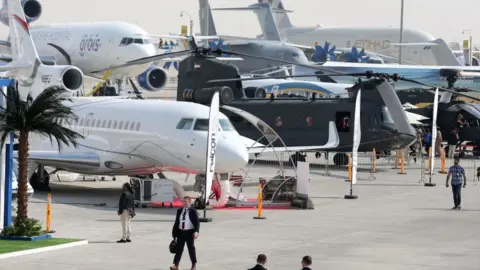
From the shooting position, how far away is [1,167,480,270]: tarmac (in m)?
22.2

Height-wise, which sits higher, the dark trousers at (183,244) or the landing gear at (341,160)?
the landing gear at (341,160)

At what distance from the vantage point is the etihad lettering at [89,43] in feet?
215

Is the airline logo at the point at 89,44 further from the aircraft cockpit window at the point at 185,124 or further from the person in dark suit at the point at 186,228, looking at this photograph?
the person in dark suit at the point at 186,228

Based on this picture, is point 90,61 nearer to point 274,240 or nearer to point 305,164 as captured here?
point 305,164

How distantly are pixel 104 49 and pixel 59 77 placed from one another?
1706cm

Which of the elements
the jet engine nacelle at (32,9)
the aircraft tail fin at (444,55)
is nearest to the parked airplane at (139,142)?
the jet engine nacelle at (32,9)

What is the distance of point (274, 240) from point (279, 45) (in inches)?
3394

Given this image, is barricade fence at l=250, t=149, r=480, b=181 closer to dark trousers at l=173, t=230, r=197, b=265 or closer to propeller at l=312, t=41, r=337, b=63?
dark trousers at l=173, t=230, r=197, b=265

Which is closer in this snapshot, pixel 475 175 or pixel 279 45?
pixel 475 175

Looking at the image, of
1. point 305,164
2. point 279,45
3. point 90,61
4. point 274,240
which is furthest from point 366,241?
point 279,45

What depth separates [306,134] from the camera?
45812 millimetres

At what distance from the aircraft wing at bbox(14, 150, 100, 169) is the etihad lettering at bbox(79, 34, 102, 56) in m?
31.6

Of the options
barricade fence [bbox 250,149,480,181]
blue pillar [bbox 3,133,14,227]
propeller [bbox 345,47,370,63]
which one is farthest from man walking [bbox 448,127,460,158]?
propeller [bbox 345,47,370,63]

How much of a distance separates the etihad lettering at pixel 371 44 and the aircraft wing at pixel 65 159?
13481 cm
